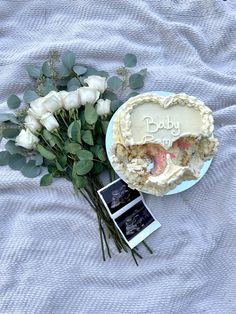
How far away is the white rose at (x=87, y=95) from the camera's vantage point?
0.74 meters

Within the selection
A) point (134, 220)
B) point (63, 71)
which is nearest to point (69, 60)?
point (63, 71)

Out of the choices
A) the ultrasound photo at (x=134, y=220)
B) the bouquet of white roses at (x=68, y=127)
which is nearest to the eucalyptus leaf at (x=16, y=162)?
the bouquet of white roses at (x=68, y=127)

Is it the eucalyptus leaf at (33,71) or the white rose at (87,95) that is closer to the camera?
the white rose at (87,95)

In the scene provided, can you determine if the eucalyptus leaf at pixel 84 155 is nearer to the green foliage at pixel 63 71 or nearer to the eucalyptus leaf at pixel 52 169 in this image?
the eucalyptus leaf at pixel 52 169

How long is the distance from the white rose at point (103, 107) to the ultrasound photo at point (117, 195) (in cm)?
13

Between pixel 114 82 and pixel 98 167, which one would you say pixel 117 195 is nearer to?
pixel 98 167

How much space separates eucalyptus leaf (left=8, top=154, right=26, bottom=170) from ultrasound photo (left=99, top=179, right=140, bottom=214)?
0.55 ft

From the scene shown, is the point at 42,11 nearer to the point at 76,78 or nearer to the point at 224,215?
the point at 76,78

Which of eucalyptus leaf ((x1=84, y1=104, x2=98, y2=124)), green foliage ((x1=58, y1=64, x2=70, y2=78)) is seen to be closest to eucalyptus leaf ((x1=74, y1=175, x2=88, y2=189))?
eucalyptus leaf ((x1=84, y1=104, x2=98, y2=124))

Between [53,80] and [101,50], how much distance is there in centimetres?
12

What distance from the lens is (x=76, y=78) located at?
83 cm

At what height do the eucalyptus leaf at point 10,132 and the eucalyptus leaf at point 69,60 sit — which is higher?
the eucalyptus leaf at point 69,60

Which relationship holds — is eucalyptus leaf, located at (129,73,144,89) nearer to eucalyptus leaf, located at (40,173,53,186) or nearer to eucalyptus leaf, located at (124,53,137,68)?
eucalyptus leaf, located at (124,53,137,68)

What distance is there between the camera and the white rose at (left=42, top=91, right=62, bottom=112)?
0.73 meters
